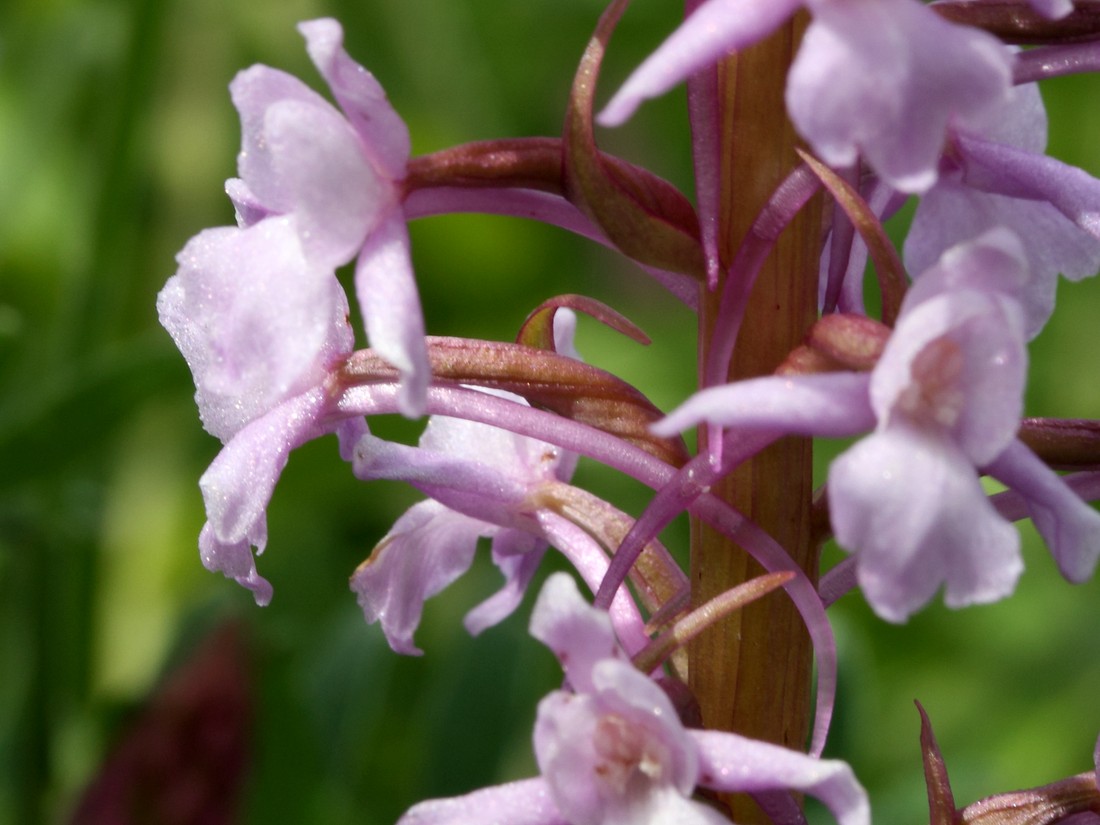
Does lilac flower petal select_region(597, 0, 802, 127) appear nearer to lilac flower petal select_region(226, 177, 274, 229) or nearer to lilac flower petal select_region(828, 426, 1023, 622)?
lilac flower petal select_region(828, 426, 1023, 622)

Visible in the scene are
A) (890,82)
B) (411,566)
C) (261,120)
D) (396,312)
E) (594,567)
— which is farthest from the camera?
(411,566)

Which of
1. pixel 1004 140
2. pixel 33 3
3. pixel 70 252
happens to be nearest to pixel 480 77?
pixel 33 3

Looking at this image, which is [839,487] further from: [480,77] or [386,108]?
[480,77]

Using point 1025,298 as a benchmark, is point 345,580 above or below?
below

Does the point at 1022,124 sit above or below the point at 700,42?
below

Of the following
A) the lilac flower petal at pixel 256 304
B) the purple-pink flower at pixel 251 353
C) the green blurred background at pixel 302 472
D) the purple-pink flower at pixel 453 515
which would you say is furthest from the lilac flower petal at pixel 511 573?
the green blurred background at pixel 302 472

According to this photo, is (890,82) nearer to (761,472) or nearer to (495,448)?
(761,472)

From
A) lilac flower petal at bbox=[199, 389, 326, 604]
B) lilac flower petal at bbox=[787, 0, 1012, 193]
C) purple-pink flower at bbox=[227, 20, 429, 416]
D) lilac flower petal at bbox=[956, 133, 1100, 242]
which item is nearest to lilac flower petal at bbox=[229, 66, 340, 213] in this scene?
purple-pink flower at bbox=[227, 20, 429, 416]

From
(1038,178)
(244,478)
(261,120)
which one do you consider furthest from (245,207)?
(1038,178)
